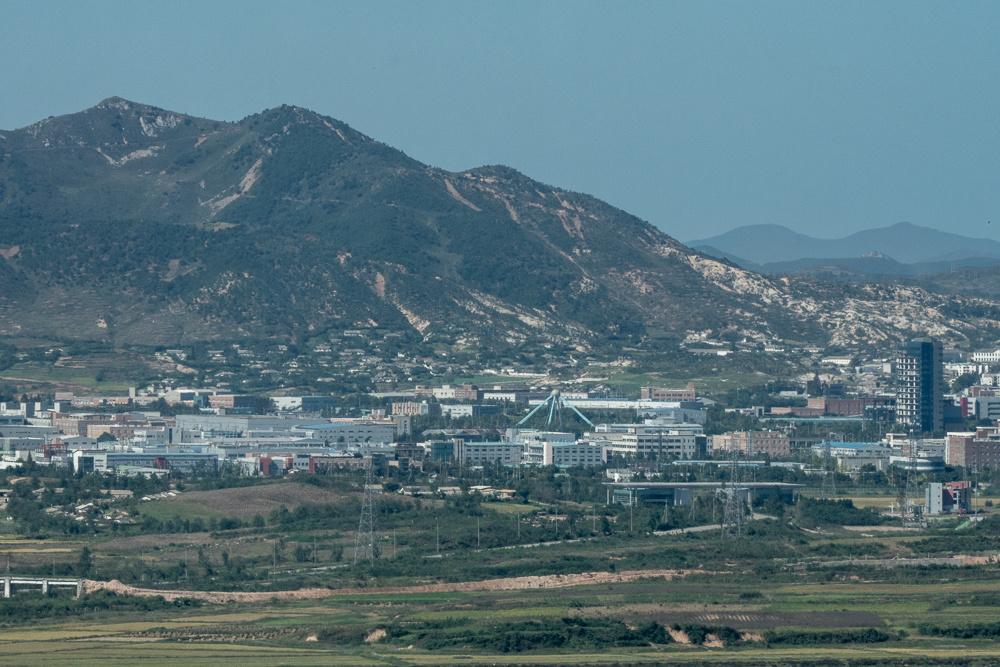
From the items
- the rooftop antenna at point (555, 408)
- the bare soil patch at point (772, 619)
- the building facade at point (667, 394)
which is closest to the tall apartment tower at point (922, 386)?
the building facade at point (667, 394)

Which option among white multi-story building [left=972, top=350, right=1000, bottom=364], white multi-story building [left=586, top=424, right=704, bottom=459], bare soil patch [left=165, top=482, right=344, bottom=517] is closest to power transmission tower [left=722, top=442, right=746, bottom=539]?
bare soil patch [left=165, top=482, right=344, bottom=517]

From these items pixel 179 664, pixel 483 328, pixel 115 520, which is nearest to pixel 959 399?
pixel 483 328

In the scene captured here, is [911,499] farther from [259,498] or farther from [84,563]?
[84,563]

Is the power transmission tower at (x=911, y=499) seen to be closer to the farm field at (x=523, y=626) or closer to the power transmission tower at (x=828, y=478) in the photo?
the power transmission tower at (x=828, y=478)

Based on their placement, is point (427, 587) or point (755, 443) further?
point (755, 443)

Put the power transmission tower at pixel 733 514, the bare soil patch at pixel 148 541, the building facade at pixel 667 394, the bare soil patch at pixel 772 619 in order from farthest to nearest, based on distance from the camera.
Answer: the building facade at pixel 667 394 < the power transmission tower at pixel 733 514 < the bare soil patch at pixel 148 541 < the bare soil patch at pixel 772 619

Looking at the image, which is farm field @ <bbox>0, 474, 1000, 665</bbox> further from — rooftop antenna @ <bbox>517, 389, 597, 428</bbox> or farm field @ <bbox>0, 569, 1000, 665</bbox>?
rooftop antenna @ <bbox>517, 389, 597, 428</bbox>

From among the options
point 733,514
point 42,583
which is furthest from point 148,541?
point 733,514
